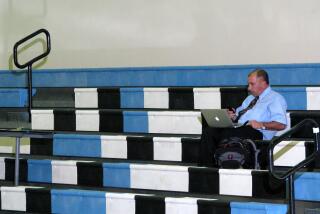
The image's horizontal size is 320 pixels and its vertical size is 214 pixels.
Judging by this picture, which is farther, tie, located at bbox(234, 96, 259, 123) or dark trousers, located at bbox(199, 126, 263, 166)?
tie, located at bbox(234, 96, 259, 123)

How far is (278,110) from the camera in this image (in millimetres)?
4848

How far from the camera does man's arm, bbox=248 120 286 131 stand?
4793 mm

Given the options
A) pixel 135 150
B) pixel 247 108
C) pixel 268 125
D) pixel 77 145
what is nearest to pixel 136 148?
pixel 135 150

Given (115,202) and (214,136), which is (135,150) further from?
(115,202)

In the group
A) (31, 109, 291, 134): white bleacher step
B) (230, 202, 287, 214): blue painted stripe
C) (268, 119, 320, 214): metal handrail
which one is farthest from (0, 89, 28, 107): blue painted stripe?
(268, 119, 320, 214): metal handrail

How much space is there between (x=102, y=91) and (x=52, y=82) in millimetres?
870

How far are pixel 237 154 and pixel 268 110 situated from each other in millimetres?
638

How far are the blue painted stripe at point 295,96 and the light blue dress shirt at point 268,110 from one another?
0.27 metres

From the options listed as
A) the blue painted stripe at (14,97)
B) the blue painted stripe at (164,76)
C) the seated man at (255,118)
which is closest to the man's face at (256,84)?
the seated man at (255,118)

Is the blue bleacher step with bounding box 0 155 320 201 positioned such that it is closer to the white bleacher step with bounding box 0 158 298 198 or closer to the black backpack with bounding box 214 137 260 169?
the white bleacher step with bounding box 0 158 298 198

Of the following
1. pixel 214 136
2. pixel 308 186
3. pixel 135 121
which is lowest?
pixel 308 186

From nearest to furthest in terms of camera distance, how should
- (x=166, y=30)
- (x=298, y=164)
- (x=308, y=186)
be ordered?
(x=298, y=164), (x=308, y=186), (x=166, y=30)

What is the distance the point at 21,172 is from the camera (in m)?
5.21

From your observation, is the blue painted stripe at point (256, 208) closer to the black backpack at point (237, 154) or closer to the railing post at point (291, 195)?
the railing post at point (291, 195)
